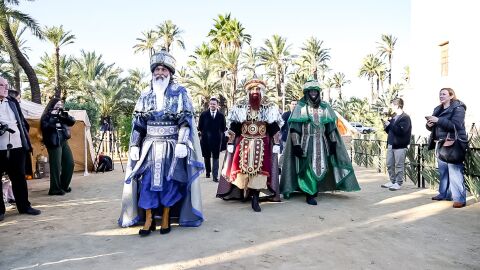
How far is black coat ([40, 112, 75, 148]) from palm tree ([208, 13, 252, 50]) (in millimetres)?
31162

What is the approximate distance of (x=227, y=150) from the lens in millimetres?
5727

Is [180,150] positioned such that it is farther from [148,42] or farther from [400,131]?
[148,42]

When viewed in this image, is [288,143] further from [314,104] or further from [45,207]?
[45,207]

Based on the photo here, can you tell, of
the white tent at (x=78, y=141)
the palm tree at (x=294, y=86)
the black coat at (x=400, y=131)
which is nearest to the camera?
the black coat at (x=400, y=131)

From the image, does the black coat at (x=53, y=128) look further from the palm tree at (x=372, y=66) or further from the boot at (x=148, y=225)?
the palm tree at (x=372, y=66)

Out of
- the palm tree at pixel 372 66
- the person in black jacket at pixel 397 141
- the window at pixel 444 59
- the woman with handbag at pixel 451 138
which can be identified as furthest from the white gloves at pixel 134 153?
the palm tree at pixel 372 66

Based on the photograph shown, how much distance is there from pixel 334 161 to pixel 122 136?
11.3 m

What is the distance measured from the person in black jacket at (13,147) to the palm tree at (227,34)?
1292 inches

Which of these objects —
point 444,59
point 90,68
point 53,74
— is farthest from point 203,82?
point 444,59

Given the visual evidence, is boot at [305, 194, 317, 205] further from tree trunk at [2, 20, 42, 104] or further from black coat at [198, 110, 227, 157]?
tree trunk at [2, 20, 42, 104]

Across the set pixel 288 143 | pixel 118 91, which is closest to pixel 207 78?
pixel 118 91

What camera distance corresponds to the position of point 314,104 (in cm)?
602

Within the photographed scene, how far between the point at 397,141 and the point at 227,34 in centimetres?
3157

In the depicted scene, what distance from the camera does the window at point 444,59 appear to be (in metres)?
12.3
